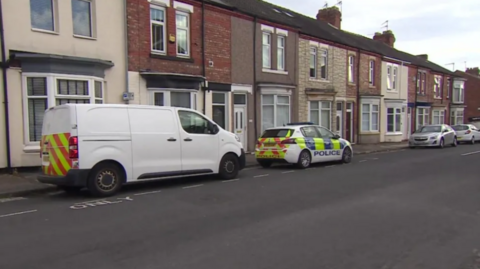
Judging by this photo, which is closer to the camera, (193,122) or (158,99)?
(193,122)

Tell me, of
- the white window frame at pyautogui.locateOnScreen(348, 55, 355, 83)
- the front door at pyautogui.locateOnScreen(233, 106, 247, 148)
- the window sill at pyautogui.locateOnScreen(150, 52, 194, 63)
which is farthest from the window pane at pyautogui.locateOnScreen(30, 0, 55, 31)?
the white window frame at pyautogui.locateOnScreen(348, 55, 355, 83)

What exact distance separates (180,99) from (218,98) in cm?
215

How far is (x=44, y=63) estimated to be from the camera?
444 inches

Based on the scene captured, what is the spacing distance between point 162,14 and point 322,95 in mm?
10746

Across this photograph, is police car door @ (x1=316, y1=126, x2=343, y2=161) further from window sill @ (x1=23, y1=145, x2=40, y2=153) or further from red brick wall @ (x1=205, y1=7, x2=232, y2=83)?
window sill @ (x1=23, y1=145, x2=40, y2=153)

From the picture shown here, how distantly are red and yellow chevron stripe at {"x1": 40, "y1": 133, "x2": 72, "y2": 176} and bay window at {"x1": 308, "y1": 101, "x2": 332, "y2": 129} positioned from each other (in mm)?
15225

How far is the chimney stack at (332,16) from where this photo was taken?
98.2 ft

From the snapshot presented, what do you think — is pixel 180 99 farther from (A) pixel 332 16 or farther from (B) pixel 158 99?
(A) pixel 332 16

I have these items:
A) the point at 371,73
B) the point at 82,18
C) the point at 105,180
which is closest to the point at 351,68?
the point at 371,73

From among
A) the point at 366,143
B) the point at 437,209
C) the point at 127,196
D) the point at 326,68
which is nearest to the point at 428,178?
the point at 437,209

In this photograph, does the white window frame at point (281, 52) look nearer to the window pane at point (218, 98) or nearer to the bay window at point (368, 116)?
the window pane at point (218, 98)

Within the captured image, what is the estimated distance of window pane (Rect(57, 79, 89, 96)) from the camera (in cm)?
1177

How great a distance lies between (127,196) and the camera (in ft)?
27.1

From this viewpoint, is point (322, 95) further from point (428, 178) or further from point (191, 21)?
point (428, 178)
